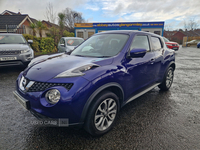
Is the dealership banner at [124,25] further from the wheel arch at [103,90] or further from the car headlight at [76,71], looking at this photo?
the car headlight at [76,71]

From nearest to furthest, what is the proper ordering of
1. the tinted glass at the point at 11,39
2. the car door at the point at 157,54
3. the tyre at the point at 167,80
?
the car door at the point at 157,54 → the tyre at the point at 167,80 → the tinted glass at the point at 11,39

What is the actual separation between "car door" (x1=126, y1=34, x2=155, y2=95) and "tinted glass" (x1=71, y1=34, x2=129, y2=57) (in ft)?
0.88

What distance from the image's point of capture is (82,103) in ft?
6.11

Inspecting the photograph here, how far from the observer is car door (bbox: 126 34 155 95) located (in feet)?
8.65

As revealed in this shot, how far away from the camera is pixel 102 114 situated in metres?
2.20

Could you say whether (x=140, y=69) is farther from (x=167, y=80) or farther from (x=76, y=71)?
(x=167, y=80)

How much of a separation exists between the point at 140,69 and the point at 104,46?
0.91 metres

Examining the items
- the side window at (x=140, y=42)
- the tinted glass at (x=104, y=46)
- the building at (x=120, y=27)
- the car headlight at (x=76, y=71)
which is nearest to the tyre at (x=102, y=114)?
the car headlight at (x=76, y=71)

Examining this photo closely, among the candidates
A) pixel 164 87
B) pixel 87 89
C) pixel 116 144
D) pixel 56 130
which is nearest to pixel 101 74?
pixel 87 89

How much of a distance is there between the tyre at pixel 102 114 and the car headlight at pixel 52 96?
0.50 m

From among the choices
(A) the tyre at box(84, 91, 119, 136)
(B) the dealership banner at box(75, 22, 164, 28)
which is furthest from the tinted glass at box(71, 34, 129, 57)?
(B) the dealership banner at box(75, 22, 164, 28)

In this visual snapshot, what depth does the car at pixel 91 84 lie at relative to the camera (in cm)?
183

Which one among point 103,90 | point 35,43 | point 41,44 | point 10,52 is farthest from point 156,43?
point 41,44

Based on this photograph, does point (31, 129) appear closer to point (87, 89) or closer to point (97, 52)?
point (87, 89)
